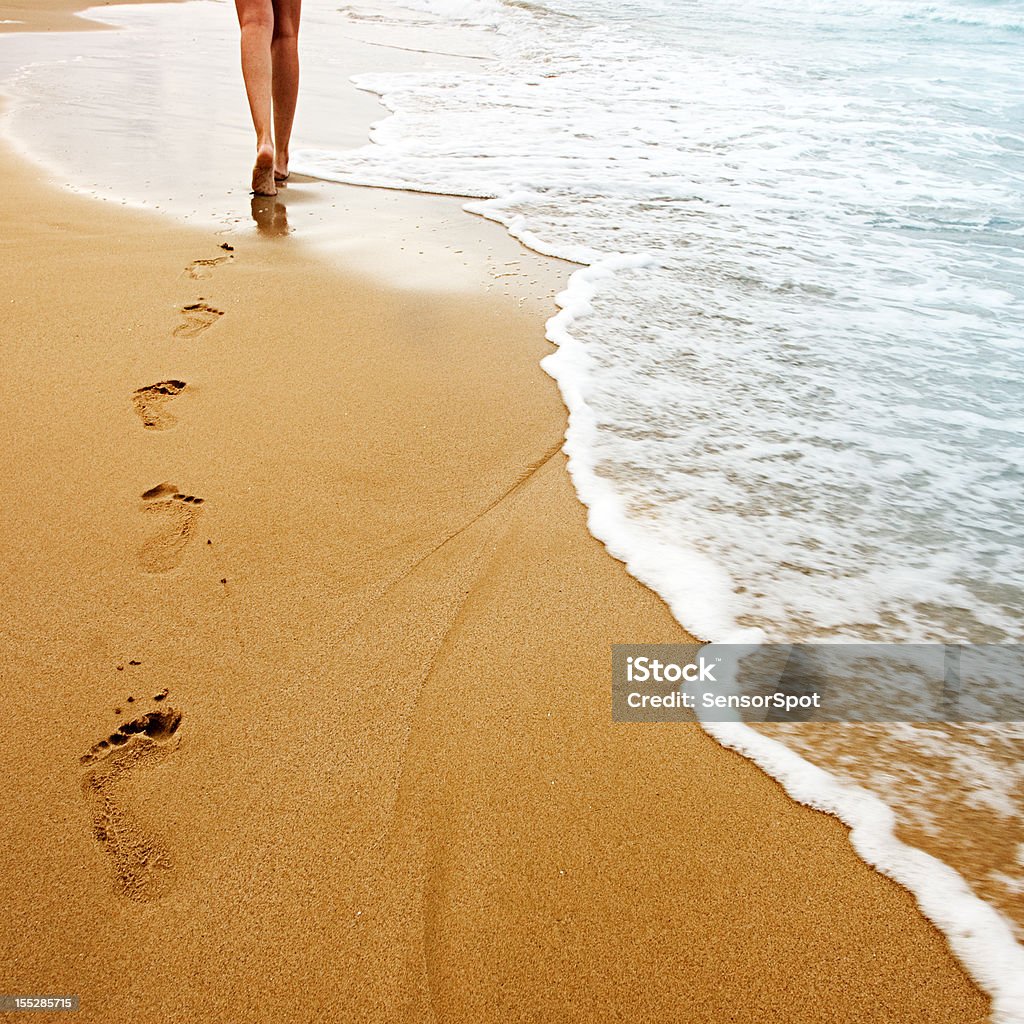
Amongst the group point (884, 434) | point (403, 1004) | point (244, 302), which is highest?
point (244, 302)

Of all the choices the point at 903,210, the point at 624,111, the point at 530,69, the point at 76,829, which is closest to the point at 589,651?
the point at 76,829

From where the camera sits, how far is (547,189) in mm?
3998

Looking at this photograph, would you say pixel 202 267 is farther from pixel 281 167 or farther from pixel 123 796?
pixel 123 796

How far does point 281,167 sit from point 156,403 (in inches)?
85.3

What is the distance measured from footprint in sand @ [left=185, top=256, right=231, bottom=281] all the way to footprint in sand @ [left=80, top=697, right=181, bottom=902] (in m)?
1.87

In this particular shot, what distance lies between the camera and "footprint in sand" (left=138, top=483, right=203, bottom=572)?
156 cm

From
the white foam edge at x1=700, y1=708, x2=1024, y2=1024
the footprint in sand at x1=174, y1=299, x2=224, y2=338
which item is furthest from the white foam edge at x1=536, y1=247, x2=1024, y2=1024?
the footprint in sand at x1=174, y1=299, x2=224, y2=338

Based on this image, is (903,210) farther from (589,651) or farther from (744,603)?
(589,651)

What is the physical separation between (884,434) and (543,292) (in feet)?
4.26

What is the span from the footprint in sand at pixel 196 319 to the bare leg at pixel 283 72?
1283mm

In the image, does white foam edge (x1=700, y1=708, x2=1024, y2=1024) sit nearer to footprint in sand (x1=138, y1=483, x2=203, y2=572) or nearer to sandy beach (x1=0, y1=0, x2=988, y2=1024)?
sandy beach (x1=0, y1=0, x2=988, y2=1024)

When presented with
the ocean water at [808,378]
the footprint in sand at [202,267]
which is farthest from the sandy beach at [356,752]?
the footprint in sand at [202,267]

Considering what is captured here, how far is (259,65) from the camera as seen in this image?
3.21 meters
